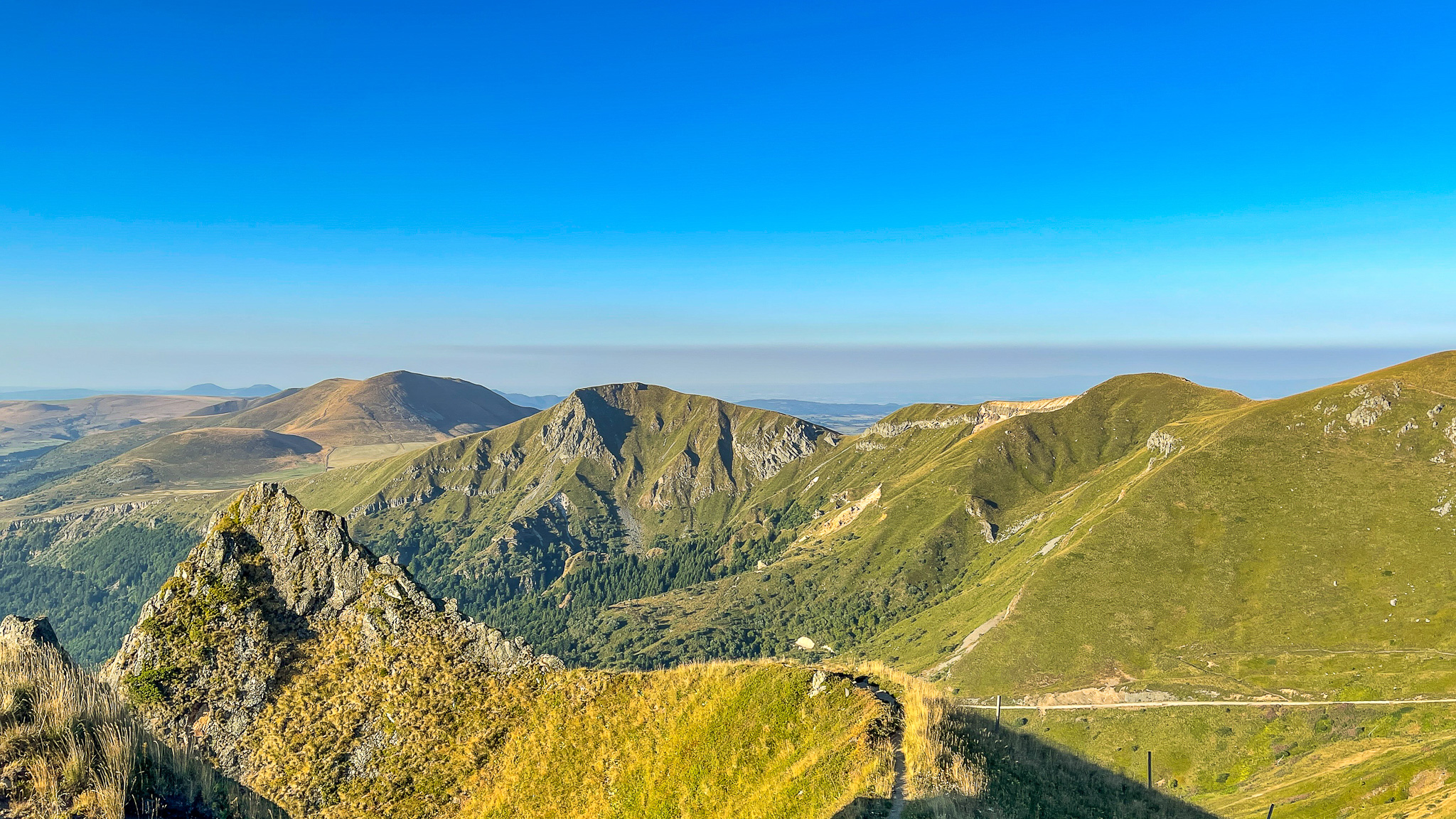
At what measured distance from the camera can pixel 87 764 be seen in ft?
29.7

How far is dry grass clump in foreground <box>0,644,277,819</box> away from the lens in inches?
340

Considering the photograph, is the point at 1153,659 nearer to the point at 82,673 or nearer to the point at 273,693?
the point at 273,693

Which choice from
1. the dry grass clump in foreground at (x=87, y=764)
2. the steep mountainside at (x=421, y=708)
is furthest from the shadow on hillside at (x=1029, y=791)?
the dry grass clump in foreground at (x=87, y=764)

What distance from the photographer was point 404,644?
122ft

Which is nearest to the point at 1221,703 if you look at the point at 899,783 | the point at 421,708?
the point at 899,783

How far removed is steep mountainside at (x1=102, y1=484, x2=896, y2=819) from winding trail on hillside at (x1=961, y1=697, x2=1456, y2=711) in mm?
91662

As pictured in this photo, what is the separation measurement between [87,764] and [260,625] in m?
34.0

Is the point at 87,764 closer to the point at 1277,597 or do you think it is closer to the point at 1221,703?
the point at 1221,703

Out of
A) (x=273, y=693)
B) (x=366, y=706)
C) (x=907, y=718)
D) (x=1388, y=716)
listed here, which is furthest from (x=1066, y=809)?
(x=1388, y=716)

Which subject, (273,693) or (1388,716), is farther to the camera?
(1388,716)

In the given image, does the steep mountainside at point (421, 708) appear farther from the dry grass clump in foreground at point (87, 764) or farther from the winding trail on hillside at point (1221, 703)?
the winding trail on hillside at point (1221, 703)

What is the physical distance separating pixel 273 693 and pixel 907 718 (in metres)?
32.9

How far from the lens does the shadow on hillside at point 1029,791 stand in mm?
20953

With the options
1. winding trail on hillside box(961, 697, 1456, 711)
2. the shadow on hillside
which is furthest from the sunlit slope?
the shadow on hillside
